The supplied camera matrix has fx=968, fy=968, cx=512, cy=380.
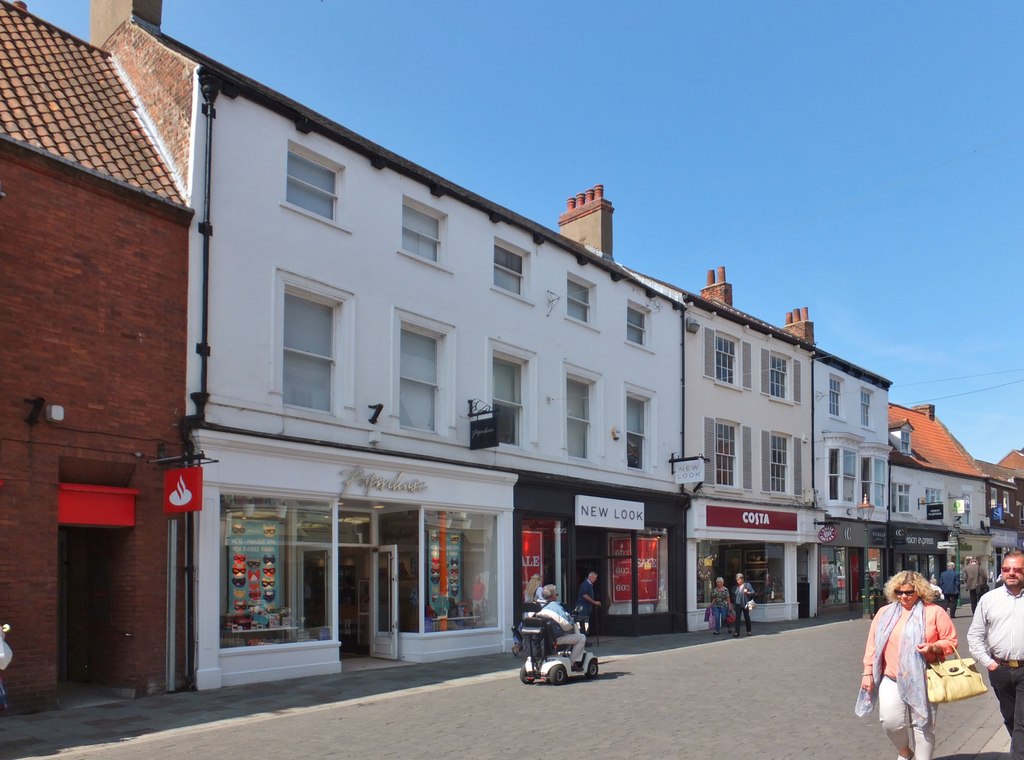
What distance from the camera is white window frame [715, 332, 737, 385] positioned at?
88.8ft

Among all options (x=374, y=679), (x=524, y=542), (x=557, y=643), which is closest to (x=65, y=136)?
(x=374, y=679)

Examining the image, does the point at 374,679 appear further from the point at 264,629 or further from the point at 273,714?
the point at 273,714

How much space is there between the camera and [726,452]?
27172 mm

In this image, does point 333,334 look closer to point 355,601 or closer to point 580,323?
point 355,601

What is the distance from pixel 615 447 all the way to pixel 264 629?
1058 cm

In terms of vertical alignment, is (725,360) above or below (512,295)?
below

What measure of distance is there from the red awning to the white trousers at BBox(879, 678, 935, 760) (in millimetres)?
9430

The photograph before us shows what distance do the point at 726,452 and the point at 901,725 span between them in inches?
801

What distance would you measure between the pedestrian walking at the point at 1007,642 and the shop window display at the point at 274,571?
9883mm

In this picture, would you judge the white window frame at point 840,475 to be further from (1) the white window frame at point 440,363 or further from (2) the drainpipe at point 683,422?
(1) the white window frame at point 440,363

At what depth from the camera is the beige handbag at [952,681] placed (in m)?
6.93

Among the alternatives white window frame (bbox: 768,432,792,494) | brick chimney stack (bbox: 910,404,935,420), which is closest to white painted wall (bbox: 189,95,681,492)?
white window frame (bbox: 768,432,792,494)

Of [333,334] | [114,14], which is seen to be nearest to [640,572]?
[333,334]

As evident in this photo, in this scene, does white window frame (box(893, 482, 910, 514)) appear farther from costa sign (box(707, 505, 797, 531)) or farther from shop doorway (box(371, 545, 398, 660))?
shop doorway (box(371, 545, 398, 660))
